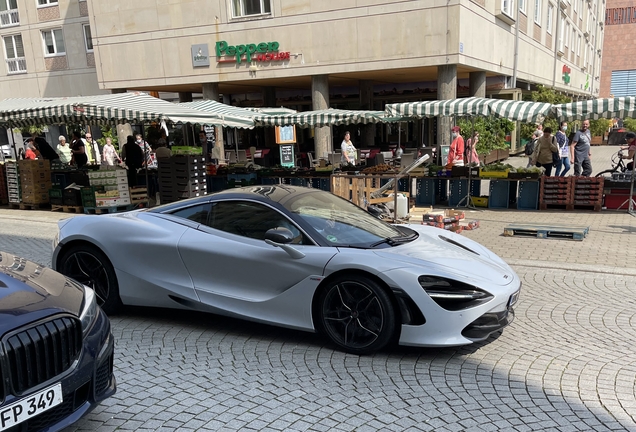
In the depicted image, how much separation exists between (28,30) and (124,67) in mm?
10485

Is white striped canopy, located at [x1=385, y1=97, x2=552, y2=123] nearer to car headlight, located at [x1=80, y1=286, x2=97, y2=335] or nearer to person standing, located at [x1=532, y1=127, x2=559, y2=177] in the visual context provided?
person standing, located at [x1=532, y1=127, x2=559, y2=177]

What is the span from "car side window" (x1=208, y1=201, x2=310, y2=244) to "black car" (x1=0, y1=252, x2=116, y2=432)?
171 cm

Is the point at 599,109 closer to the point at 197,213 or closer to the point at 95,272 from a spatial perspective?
the point at 197,213

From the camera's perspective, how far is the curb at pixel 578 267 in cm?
702

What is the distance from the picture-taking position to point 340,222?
4.96 m

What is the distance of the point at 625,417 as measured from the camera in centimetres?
344

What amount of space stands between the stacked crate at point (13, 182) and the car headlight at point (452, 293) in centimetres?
1392

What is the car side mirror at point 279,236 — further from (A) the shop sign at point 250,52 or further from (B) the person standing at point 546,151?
(A) the shop sign at point 250,52

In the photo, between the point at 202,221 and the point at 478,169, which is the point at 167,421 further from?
the point at 478,169

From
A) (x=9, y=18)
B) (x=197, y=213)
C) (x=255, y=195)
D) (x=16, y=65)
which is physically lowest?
(x=197, y=213)

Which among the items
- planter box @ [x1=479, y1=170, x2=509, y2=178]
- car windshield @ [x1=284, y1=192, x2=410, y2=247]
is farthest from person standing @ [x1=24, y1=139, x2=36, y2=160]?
car windshield @ [x1=284, y1=192, x2=410, y2=247]

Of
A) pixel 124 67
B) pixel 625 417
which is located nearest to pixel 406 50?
pixel 124 67

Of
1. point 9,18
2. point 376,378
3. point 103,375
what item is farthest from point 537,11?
point 103,375

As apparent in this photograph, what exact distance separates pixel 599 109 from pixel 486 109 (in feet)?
8.11
